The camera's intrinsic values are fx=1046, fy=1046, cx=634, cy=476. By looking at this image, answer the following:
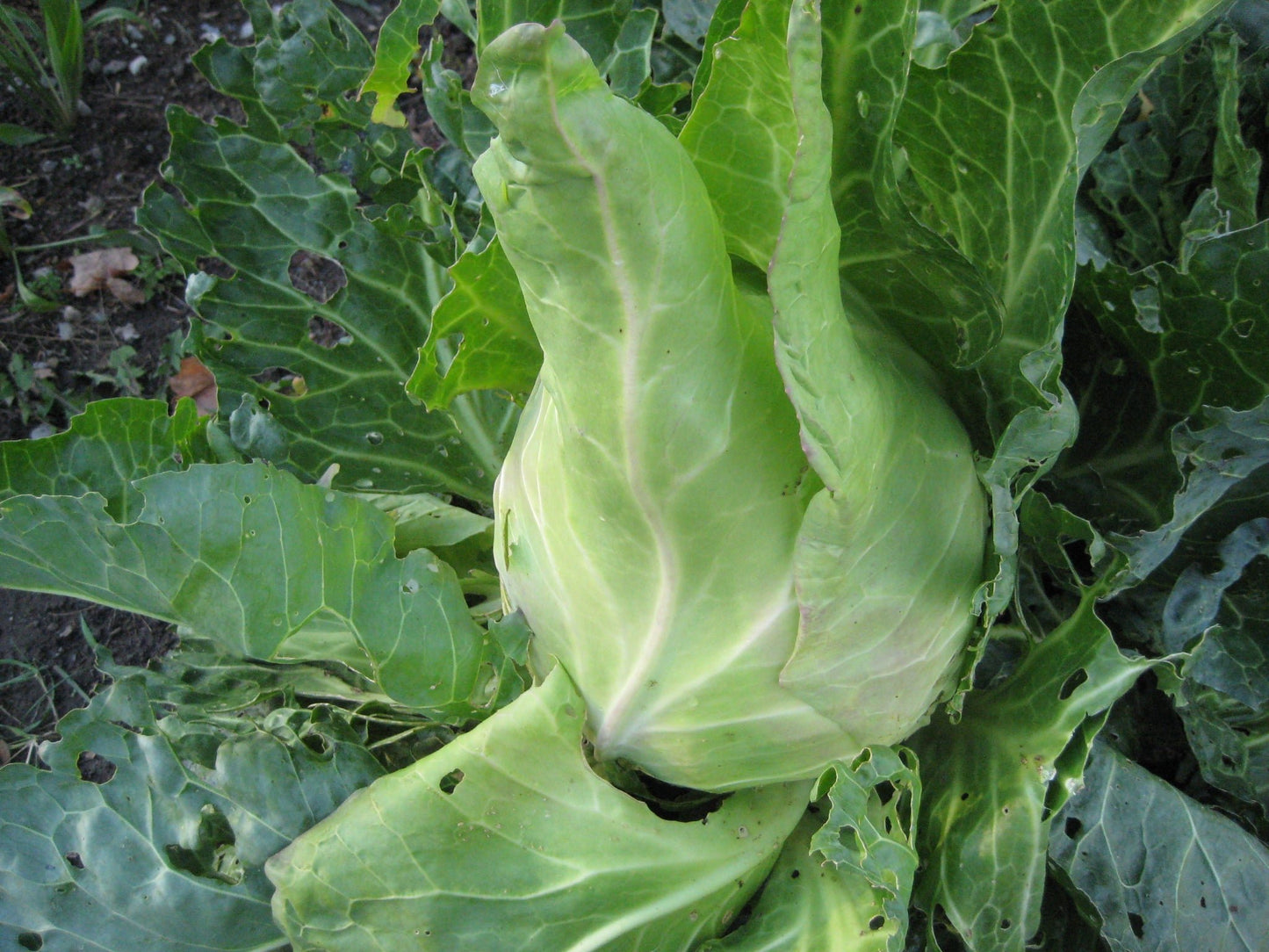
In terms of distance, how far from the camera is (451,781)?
A: 1.32 meters

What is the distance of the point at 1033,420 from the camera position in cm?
120

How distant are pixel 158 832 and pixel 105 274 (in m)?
2.08

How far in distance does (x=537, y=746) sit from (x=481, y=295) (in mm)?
615

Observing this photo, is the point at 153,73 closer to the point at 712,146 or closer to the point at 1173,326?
the point at 712,146

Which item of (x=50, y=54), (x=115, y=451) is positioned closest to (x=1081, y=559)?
(x=115, y=451)

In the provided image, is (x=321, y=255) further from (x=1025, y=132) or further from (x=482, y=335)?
(x=1025, y=132)

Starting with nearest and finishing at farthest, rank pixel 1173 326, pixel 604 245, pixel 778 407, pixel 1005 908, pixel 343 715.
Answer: pixel 604 245, pixel 778 407, pixel 1005 908, pixel 1173 326, pixel 343 715

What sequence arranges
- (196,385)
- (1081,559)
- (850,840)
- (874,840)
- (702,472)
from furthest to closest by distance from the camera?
(196,385), (1081,559), (850,840), (874,840), (702,472)

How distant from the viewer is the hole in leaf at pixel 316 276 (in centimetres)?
293

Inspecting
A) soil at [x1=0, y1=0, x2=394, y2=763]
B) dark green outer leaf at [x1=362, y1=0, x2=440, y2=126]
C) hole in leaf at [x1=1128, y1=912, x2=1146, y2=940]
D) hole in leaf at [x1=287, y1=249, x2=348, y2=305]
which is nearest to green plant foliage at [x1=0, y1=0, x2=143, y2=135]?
soil at [x1=0, y1=0, x2=394, y2=763]

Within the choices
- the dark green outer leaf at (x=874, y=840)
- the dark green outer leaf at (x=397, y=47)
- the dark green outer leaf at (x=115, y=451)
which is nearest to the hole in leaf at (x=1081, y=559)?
the dark green outer leaf at (x=874, y=840)

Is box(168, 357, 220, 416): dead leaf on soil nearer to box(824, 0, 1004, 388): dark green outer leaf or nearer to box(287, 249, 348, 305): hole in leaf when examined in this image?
box(287, 249, 348, 305): hole in leaf

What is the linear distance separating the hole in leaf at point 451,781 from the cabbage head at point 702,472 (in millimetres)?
182

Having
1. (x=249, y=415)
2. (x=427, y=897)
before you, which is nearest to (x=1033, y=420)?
(x=427, y=897)
